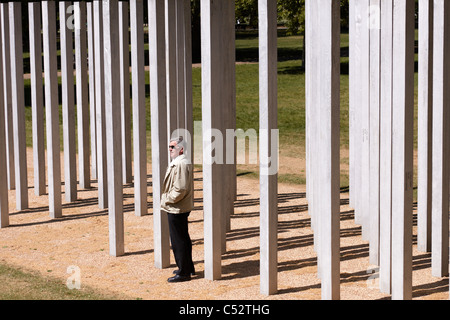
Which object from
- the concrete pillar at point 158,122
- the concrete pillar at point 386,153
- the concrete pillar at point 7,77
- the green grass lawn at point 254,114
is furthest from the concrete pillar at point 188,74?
the concrete pillar at point 386,153

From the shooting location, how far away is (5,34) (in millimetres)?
15344

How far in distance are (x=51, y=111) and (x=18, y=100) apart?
3.51ft

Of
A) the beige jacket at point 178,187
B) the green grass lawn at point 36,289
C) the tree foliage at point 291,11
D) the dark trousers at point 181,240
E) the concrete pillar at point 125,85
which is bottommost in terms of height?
the green grass lawn at point 36,289

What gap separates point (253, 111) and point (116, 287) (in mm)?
18609

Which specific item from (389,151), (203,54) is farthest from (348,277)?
(203,54)

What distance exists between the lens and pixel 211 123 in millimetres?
10250

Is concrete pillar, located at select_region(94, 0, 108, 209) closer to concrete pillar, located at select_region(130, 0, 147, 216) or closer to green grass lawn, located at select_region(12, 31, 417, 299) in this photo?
concrete pillar, located at select_region(130, 0, 147, 216)

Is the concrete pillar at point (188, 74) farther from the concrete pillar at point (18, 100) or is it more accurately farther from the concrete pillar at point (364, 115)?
the concrete pillar at point (18, 100)

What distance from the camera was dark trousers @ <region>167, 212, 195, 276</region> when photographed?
1035cm

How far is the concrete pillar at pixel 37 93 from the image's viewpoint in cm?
1515

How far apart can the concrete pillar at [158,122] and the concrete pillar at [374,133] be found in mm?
2880

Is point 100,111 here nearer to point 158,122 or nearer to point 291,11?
point 158,122

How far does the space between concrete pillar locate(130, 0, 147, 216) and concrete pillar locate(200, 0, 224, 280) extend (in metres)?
2.35

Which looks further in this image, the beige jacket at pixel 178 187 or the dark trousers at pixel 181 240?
the dark trousers at pixel 181 240
